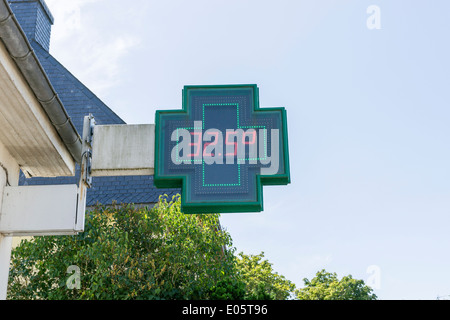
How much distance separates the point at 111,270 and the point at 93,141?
5944mm

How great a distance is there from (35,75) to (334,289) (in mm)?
42215

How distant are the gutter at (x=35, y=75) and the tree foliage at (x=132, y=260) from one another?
5630mm

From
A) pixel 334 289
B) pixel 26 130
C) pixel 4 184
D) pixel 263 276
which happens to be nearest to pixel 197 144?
pixel 26 130

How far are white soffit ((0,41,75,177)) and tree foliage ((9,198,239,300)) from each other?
5.23 m

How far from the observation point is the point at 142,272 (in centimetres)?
1309

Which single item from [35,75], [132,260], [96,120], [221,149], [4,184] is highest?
[96,120]

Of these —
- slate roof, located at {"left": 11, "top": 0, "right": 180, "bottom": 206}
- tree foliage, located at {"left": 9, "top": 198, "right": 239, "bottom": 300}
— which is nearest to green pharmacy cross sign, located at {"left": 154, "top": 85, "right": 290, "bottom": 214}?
tree foliage, located at {"left": 9, "top": 198, "right": 239, "bottom": 300}

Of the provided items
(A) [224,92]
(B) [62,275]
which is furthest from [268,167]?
(B) [62,275]

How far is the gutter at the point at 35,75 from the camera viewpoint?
17.8 feet

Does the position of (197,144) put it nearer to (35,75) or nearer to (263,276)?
(35,75)

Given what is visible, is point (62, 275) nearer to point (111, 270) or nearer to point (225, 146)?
point (111, 270)

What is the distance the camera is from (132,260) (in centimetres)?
1308

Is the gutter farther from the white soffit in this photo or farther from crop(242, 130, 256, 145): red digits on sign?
crop(242, 130, 256, 145): red digits on sign

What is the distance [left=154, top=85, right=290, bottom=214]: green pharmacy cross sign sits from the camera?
7.04m
